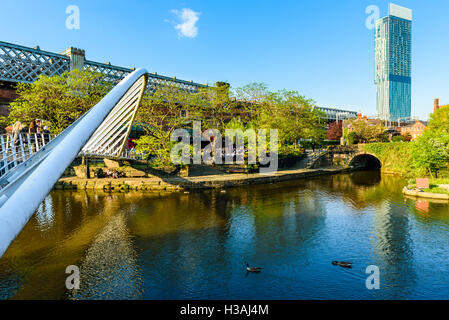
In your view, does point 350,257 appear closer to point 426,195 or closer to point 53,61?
point 426,195

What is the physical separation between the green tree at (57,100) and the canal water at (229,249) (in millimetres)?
10952

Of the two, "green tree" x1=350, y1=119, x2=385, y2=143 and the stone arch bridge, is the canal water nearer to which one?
the stone arch bridge

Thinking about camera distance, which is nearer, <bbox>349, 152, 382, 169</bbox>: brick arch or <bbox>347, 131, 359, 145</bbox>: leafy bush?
<bbox>349, 152, 382, 169</bbox>: brick arch

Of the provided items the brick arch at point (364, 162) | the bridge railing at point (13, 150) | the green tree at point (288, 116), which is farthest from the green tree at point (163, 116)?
the brick arch at point (364, 162)

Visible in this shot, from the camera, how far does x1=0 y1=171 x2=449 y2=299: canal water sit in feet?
30.1

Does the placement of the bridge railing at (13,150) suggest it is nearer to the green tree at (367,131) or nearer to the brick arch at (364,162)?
the brick arch at (364,162)

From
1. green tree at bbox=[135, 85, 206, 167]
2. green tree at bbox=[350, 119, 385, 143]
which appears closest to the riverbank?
green tree at bbox=[135, 85, 206, 167]

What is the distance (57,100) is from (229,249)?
82.4 ft

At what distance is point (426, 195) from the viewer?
2298cm

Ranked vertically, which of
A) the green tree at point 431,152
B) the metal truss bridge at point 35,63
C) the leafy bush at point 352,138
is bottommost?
the green tree at point 431,152

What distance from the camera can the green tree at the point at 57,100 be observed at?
27703 millimetres

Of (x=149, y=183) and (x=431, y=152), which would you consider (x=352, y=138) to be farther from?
(x=149, y=183)

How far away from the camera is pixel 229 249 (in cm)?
1258

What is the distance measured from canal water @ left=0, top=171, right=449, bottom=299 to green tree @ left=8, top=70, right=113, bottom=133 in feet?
35.9
